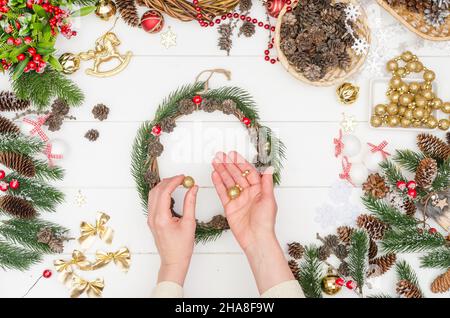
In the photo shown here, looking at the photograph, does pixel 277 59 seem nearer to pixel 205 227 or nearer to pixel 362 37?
pixel 362 37

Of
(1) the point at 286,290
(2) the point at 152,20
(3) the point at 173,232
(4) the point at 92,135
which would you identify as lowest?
(1) the point at 286,290

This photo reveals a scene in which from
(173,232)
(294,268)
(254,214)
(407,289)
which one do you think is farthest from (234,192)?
(407,289)

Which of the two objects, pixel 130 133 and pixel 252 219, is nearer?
pixel 252 219

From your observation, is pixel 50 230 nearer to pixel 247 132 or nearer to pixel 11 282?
pixel 11 282

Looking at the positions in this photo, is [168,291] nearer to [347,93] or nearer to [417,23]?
[347,93]
